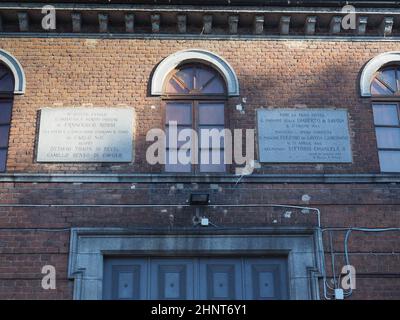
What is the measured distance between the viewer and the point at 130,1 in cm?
1169

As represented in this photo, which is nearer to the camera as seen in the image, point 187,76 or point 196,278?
point 196,278

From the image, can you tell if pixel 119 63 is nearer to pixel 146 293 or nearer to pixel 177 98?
pixel 177 98

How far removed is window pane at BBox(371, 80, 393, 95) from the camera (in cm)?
1170

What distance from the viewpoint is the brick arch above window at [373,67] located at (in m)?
11.5

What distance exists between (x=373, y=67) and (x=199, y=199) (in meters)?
4.10


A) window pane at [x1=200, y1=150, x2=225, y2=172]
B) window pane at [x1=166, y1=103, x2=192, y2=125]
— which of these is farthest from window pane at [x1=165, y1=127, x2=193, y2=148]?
window pane at [x1=200, y1=150, x2=225, y2=172]

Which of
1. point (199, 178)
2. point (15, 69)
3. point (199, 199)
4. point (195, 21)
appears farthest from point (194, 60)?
point (15, 69)

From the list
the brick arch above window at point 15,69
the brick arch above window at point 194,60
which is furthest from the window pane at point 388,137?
the brick arch above window at point 15,69

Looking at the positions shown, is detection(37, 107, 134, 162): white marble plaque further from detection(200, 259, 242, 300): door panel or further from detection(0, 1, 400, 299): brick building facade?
detection(200, 259, 242, 300): door panel

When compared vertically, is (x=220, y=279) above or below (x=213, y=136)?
below

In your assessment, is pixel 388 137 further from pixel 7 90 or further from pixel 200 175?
pixel 7 90

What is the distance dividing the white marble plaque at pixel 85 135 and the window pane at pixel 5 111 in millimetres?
696

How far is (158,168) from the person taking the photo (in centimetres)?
1090

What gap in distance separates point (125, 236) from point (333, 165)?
12.1 ft
